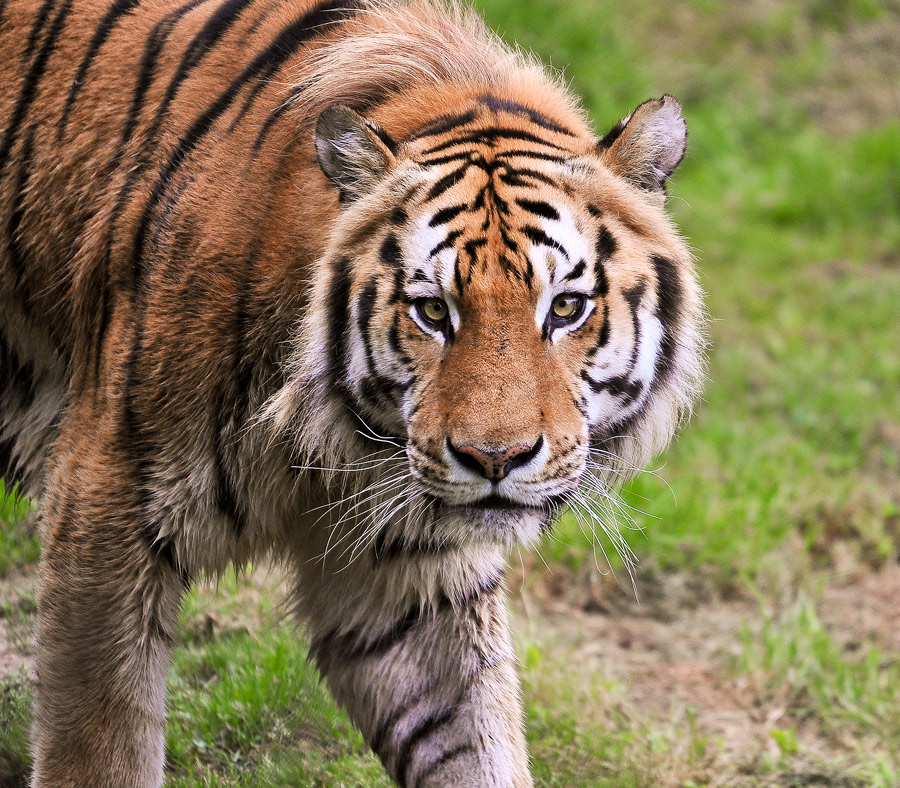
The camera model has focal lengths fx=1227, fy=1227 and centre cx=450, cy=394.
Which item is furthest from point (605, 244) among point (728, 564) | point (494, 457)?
point (728, 564)

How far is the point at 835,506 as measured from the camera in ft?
17.3

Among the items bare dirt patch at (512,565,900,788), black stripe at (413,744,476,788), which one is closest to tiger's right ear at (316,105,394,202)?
black stripe at (413,744,476,788)

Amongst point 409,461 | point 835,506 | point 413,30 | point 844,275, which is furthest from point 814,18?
point 409,461

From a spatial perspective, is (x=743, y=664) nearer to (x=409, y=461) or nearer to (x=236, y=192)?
(x=409, y=461)

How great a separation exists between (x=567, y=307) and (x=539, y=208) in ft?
0.73

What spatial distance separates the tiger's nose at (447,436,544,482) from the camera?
2375mm

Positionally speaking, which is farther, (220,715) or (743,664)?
(743,664)

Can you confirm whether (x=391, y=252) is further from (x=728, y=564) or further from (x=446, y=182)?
(x=728, y=564)

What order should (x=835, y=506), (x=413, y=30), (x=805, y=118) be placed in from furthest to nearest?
1. (x=805, y=118)
2. (x=835, y=506)
3. (x=413, y=30)

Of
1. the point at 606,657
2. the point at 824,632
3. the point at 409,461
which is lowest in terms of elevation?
the point at 606,657

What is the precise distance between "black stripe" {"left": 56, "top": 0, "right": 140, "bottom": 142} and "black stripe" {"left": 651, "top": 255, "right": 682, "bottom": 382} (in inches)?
60.0

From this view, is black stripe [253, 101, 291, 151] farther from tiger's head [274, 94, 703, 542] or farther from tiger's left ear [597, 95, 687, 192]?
tiger's left ear [597, 95, 687, 192]

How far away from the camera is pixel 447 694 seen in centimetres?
309

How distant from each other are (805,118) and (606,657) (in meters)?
5.61
